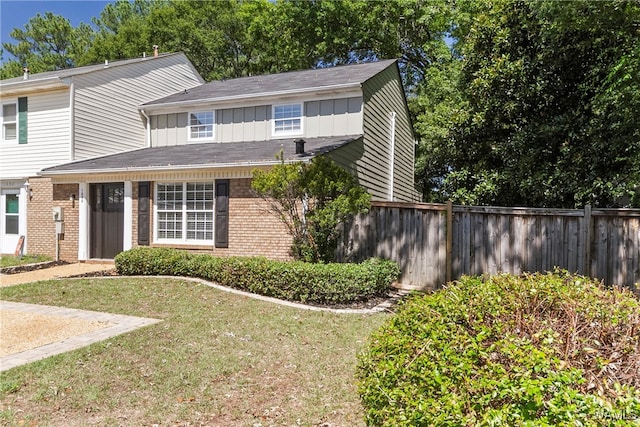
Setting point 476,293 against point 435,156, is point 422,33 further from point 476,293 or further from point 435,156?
point 476,293

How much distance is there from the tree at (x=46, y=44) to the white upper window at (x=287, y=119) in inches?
1211

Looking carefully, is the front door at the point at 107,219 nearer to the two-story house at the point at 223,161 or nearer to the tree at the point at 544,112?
the two-story house at the point at 223,161

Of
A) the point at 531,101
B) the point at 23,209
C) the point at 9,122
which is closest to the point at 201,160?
the point at 23,209

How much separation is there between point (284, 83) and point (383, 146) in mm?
4404

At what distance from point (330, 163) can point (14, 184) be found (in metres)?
12.5

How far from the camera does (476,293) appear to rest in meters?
3.04

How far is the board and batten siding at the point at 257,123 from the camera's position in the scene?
13.2m

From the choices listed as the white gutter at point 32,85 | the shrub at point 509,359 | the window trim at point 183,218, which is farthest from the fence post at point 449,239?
the white gutter at point 32,85

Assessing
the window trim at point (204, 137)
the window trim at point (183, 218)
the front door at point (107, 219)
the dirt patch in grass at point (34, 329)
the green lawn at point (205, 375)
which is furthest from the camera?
the window trim at point (204, 137)

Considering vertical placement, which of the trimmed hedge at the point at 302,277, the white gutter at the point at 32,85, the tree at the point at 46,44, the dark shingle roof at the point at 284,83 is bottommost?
the trimmed hedge at the point at 302,277

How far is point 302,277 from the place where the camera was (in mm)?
8125

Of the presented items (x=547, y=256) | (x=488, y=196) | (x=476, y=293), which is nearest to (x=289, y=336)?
(x=476, y=293)

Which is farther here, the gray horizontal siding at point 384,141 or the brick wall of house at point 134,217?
the gray horizontal siding at point 384,141

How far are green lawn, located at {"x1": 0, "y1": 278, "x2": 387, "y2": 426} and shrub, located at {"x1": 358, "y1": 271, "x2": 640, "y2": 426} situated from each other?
1339 millimetres
